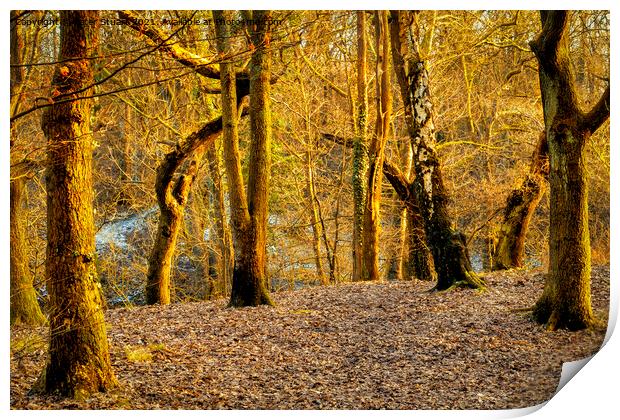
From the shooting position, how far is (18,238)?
20.7 ft

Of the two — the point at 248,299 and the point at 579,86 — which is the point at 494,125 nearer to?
the point at 579,86

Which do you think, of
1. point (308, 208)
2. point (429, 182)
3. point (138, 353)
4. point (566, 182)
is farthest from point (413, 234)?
point (138, 353)

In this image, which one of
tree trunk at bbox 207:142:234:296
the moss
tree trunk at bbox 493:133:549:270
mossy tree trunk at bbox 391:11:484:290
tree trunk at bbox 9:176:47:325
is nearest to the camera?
the moss

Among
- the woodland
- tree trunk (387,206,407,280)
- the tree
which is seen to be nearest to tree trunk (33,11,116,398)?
the woodland

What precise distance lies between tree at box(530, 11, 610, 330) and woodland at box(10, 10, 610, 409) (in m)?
0.02

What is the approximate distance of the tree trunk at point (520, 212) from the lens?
839cm

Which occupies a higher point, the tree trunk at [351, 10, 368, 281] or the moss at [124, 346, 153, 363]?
the tree trunk at [351, 10, 368, 281]

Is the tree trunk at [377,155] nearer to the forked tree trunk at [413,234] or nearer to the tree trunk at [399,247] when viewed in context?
the forked tree trunk at [413,234]

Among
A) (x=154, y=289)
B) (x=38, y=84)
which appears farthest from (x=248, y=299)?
(x=38, y=84)

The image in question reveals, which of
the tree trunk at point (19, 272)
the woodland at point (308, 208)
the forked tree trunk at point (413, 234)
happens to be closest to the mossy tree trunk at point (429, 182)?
the woodland at point (308, 208)

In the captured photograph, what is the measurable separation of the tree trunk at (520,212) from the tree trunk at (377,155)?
1.69m

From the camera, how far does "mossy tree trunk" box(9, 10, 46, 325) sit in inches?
189

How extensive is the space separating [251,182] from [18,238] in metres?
2.44

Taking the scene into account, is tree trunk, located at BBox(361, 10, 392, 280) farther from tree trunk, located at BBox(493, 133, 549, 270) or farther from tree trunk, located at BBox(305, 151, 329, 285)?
tree trunk, located at BBox(493, 133, 549, 270)
